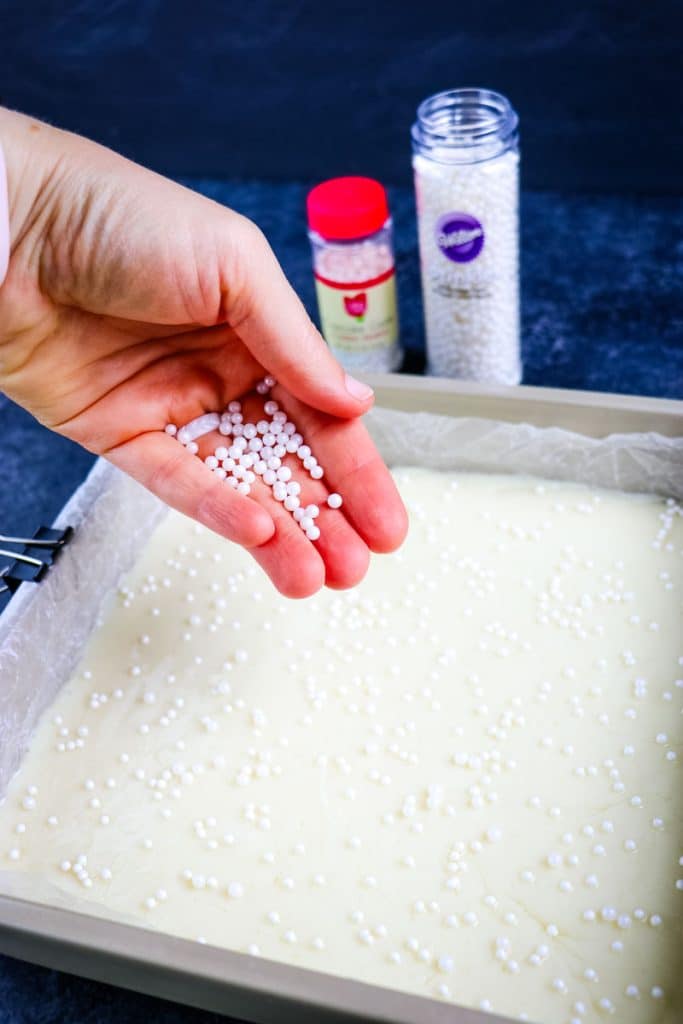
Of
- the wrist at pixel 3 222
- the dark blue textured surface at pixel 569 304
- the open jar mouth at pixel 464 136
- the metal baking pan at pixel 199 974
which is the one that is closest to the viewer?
the metal baking pan at pixel 199 974

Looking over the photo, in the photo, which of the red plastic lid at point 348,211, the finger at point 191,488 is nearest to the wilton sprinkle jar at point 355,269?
the red plastic lid at point 348,211

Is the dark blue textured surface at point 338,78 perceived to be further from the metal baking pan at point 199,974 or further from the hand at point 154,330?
the metal baking pan at point 199,974

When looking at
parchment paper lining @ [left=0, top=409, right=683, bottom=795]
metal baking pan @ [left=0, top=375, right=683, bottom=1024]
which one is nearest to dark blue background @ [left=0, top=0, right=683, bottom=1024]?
parchment paper lining @ [left=0, top=409, right=683, bottom=795]

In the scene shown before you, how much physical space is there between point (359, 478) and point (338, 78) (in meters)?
0.63

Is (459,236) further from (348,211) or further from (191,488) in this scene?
(191,488)

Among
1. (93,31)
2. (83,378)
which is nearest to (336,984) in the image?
(83,378)

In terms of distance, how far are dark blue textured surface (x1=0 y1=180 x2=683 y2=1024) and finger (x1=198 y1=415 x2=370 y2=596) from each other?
315 mm

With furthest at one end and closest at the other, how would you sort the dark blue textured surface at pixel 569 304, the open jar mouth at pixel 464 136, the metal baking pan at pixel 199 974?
the dark blue textured surface at pixel 569 304, the open jar mouth at pixel 464 136, the metal baking pan at pixel 199 974

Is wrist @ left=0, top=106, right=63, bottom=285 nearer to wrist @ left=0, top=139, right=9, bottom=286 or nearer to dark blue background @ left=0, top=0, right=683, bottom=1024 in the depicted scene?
wrist @ left=0, top=139, right=9, bottom=286

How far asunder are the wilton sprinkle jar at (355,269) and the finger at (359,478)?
0.18m

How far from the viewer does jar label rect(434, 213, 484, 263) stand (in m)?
0.97

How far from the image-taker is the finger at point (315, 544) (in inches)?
31.3

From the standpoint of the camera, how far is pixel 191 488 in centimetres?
83

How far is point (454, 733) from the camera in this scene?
0.80 metres
